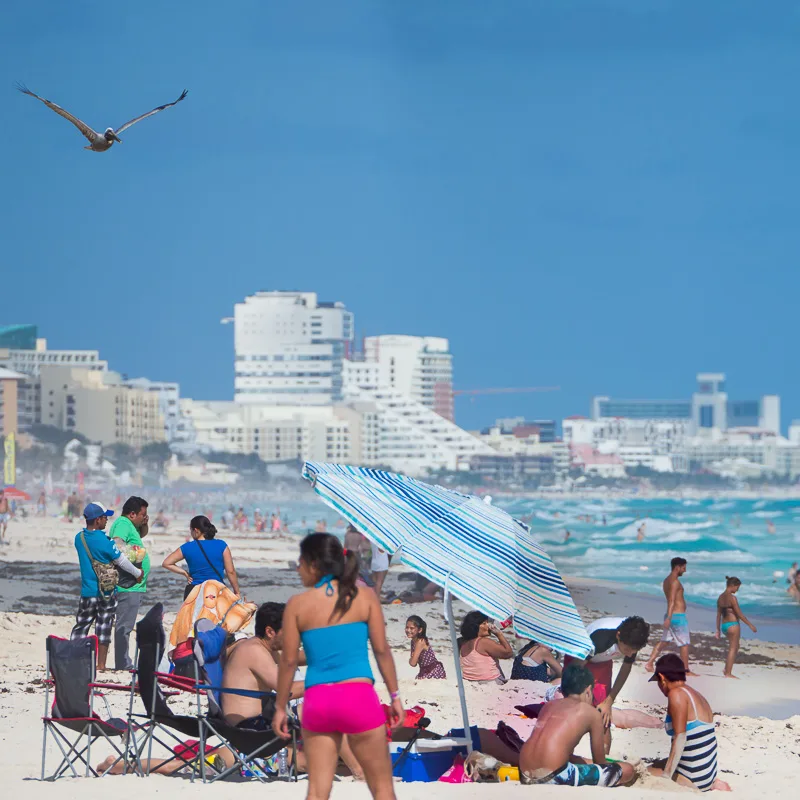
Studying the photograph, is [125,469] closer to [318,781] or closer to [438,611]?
[438,611]

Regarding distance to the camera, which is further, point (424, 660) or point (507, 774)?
point (424, 660)

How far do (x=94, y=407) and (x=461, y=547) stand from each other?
119 metres

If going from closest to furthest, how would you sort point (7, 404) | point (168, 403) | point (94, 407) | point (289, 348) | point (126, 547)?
point (126, 547), point (7, 404), point (94, 407), point (168, 403), point (289, 348)

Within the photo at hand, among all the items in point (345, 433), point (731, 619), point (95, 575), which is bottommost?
point (731, 619)

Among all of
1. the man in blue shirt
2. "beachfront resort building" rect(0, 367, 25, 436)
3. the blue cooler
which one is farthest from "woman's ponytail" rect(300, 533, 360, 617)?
"beachfront resort building" rect(0, 367, 25, 436)

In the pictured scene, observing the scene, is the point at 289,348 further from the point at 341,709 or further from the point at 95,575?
the point at 341,709

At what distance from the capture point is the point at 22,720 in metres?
6.39

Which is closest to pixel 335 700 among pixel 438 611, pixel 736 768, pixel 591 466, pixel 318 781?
pixel 318 781

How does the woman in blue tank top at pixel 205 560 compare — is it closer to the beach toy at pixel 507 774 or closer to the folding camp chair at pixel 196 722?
the folding camp chair at pixel 196 722

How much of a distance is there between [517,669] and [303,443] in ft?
441

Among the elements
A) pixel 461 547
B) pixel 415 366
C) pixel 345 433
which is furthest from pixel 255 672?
pixel 415 366

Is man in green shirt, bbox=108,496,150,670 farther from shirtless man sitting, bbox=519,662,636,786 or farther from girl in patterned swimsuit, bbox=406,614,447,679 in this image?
shirtless man sitting, bbox=519,662,636,786

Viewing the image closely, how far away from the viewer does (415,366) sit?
180625 millimetres

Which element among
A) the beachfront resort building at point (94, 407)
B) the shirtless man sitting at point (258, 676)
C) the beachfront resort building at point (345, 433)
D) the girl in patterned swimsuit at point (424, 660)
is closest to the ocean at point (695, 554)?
→ the girl in patterned swimsuit at point (424, 660)
